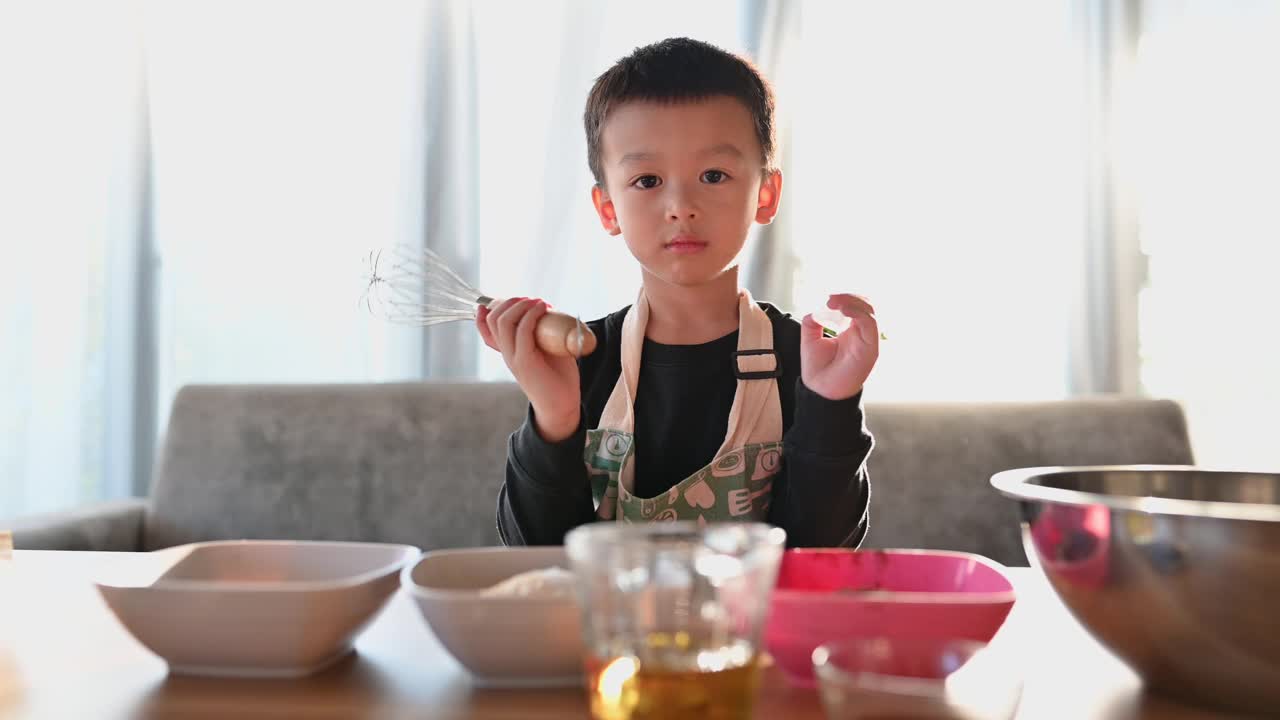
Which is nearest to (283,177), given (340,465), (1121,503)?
(340,465)

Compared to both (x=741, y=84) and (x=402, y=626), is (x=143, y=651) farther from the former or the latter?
(x=741, y=84)

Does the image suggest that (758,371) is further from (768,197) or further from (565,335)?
(565,335)

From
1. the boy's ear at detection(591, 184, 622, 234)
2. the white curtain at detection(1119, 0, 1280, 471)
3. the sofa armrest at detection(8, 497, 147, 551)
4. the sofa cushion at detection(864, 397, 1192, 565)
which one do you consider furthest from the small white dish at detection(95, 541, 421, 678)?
the white curtain at detection(1119, 0, 1280, 471)

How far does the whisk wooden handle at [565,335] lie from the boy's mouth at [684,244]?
34 centimetres

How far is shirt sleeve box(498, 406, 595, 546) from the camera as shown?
39.1 inches

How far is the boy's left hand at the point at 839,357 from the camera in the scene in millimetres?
892

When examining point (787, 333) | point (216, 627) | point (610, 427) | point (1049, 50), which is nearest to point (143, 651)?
point (216, 627)

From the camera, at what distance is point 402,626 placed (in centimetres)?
63

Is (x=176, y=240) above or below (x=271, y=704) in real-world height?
above

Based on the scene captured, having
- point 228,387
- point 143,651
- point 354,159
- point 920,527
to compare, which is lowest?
point 920,527

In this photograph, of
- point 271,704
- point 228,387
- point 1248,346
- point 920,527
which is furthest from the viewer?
point 1248,346

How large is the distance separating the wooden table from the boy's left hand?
0.29 metres

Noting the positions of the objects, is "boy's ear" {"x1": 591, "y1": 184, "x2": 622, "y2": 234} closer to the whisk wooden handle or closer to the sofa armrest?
the whisk wooden handle

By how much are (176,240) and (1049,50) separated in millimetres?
2010
